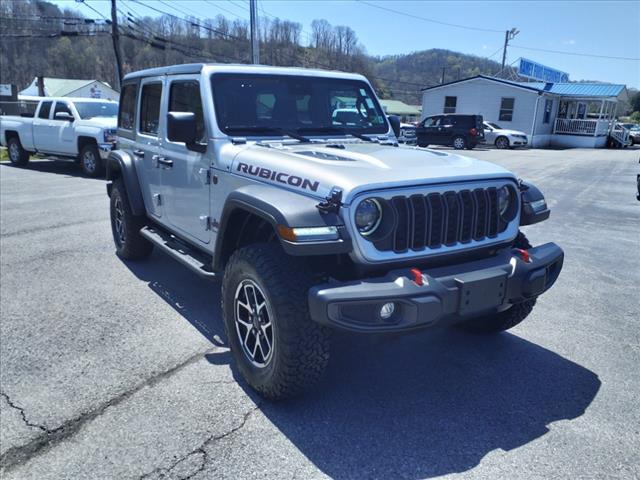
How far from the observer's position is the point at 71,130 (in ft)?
41.6

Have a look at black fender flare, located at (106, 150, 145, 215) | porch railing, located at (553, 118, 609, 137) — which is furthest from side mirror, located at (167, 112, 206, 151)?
porch railing, located at (553, 118, 609, 137)

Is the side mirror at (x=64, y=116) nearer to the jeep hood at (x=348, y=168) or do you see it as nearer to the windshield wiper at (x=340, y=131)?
the windshield wiper at (x=340, y=131)

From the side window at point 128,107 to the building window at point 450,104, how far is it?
3075 centimetres

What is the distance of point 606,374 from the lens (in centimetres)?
349

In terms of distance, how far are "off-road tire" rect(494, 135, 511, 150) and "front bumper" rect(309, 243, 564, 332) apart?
2577 cm

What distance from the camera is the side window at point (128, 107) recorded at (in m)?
5.48

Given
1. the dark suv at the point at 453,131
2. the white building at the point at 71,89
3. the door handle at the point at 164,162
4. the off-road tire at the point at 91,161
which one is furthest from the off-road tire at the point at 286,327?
the white building at the point at 71,89

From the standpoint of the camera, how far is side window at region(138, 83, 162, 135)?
4.82 m

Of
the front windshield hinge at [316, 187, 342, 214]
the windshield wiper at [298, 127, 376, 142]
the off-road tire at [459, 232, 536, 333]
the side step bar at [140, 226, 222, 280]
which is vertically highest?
the windshield wiper at [298, 127, 376, 142]

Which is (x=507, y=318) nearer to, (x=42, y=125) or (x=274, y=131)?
(x=274, y=131)

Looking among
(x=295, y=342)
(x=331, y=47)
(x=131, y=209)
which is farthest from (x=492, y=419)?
(x=331, y=47)

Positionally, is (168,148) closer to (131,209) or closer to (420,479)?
(131,209)

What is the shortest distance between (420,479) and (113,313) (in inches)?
123

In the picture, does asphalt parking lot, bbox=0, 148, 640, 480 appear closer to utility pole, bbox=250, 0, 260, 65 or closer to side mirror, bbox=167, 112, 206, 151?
side mirror, bbox=167, 112, 206, 151
